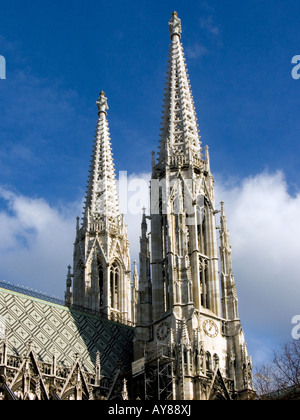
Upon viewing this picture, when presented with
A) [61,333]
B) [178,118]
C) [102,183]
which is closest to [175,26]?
[178,118]

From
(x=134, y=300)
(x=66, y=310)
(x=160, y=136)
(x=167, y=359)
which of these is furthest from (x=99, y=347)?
(x=160, y=136)

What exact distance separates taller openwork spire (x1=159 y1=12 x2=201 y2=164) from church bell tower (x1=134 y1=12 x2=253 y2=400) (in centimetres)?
8

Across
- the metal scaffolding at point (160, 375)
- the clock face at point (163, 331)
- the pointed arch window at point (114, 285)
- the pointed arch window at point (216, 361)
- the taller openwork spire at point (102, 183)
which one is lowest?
the metal scaffolding at point (160, 375)

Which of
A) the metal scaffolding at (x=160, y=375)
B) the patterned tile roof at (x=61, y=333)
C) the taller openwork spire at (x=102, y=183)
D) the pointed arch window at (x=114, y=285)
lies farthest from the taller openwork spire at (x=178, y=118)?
the metal scaffolding at (x=160, y=375)

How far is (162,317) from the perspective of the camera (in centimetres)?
4962

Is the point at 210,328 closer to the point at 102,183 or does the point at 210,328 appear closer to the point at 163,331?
the point at 163,331

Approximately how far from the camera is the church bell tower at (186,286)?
46.2 metres

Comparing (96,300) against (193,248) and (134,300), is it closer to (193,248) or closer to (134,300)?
(134,300)

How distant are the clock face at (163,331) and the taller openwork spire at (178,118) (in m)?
11.7

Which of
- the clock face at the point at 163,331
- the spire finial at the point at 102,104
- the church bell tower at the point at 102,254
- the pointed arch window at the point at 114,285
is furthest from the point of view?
the spire finial at the point at 102,104

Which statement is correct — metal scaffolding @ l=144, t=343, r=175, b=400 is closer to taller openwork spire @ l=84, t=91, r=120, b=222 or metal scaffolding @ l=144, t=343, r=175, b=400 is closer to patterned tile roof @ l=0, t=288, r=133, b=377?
patterned tile roof @ l=0, t=288, r=133, b=377

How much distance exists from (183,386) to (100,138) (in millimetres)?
29294

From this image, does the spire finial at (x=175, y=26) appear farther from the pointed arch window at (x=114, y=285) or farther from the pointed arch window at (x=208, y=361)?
the pointed arch window at (x=208, y=361)

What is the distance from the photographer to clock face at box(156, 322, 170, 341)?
1917 inches
